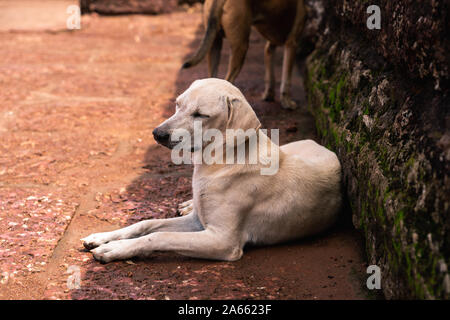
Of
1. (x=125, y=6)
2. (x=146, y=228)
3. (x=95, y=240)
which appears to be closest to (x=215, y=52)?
(x=146, y=228)

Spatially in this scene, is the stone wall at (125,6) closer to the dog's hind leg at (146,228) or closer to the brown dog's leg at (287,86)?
the brown dog's leg at (287,86)

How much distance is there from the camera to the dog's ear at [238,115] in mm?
3340

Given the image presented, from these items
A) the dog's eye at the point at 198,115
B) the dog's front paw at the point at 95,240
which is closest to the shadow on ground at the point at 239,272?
the dog's front paw at the point at 95,240

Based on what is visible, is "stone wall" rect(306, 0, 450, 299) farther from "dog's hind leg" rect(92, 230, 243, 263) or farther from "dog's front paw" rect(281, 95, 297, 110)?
"dog's front paw" rect(281, 95, 297, 110)

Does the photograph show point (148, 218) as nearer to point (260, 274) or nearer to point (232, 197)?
point (232, 197)

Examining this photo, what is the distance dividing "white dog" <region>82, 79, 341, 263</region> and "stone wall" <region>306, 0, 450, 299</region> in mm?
283

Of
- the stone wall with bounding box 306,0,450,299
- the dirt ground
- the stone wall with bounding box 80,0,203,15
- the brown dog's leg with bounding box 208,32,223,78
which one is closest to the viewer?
the stone wall with bounding box 306,0,450,299

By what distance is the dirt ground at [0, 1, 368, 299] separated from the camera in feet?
10.2

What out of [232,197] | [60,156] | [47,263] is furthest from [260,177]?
[60,156]

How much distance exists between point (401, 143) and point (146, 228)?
158cm

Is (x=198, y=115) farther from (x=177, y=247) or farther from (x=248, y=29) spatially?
(x=248, y=29)

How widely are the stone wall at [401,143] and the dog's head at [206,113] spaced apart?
0.76 m

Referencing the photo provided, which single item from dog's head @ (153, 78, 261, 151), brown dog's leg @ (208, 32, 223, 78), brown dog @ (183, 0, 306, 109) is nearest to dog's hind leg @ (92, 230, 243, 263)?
dog's head @ (153, 78, 261, 151)
